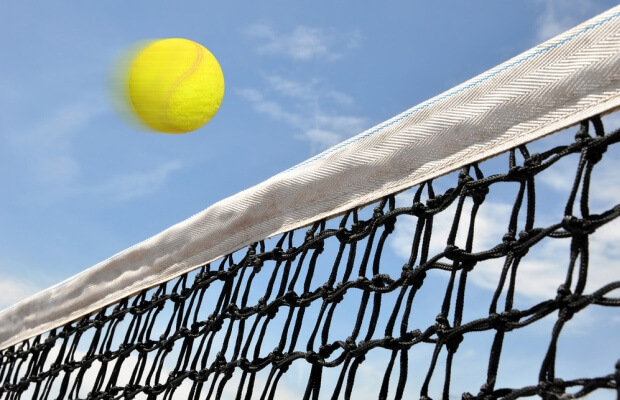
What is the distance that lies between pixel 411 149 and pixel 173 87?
6.76 feet

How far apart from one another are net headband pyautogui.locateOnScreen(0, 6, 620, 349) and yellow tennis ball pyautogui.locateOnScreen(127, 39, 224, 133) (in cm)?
108

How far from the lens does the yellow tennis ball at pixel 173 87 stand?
367 cm

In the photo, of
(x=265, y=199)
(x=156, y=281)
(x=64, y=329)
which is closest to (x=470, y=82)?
(x=265, y=199)

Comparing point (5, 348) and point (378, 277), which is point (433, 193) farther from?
point (5, 348)

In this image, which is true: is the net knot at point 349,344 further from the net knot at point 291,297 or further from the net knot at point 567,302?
the net knot at point 567,302

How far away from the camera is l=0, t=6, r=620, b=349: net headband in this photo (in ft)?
4.99

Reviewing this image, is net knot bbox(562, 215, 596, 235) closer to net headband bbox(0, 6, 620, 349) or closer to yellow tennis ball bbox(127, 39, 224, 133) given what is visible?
net headband bbox(0, 6, 620, 349)

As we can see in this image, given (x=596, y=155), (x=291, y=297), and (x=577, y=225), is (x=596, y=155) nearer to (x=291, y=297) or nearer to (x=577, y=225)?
(x=577, y=225)

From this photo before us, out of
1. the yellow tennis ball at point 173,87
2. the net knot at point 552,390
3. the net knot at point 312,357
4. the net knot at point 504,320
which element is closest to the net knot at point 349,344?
the net knot at point 312,357

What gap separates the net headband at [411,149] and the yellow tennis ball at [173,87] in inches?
42.6

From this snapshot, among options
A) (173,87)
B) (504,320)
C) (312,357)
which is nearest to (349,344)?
(312,357)

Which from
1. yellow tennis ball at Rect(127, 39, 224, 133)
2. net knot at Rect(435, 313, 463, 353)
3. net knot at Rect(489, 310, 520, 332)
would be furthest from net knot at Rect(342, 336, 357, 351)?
yellow tennis ball at Rect(127, 39, 224, 133)

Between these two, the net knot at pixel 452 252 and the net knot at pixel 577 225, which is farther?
the net knot at pixel 452 252

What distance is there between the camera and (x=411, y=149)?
1.85 metres
